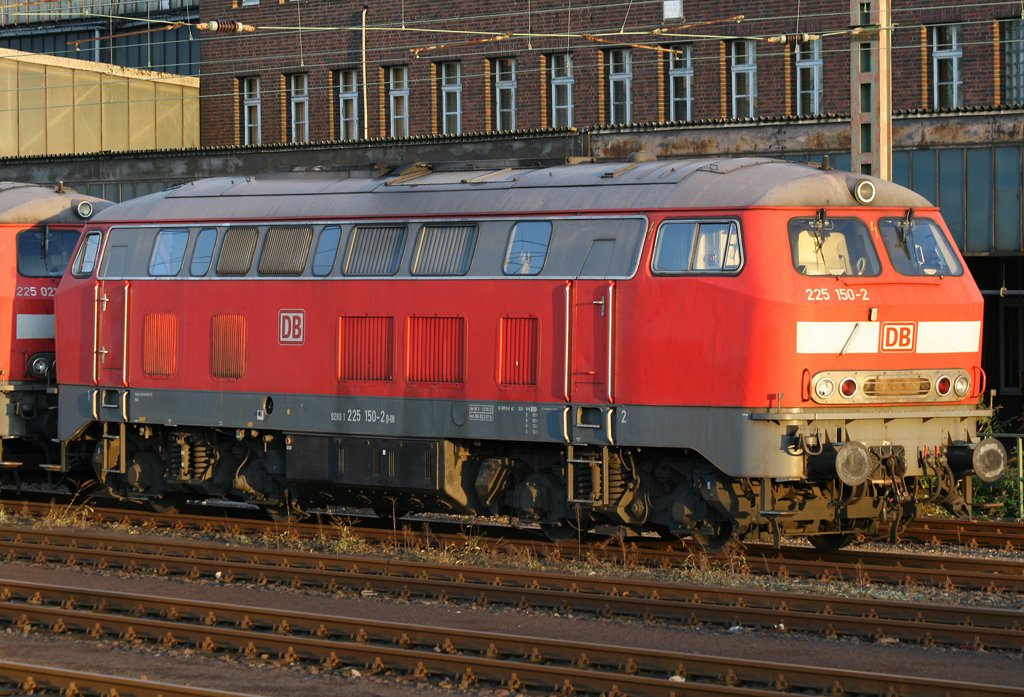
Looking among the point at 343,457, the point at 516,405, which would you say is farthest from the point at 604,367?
the point at 343,457

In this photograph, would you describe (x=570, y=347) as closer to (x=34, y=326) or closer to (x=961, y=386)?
(x=961, y=386)

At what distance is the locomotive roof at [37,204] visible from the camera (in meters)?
20.8

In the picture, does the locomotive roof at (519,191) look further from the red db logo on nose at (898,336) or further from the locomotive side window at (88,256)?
the red db logo on nose at (898,336)

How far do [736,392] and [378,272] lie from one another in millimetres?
4130

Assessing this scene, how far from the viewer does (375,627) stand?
1222 cm

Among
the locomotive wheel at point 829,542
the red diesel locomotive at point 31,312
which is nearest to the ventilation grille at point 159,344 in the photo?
the red diesel locomotive at point 31,312

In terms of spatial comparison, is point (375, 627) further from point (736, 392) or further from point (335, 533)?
point (335, 533)

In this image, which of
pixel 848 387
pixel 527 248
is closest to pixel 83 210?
pixel 527 248

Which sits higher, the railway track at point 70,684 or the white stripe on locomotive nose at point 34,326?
the white stripe on locomotive nose at point 34,326

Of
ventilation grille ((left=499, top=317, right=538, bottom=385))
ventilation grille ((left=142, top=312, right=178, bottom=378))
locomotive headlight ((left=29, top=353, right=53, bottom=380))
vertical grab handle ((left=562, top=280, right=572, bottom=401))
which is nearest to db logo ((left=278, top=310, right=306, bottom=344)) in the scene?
ventilation grille ((left=142, top=312, right=178, bottom=378))

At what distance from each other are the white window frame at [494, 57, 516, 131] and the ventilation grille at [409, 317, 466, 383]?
73.2 ft

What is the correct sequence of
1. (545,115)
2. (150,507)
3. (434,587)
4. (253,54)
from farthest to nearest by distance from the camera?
(253,54) < (545,115) < (150,507) < (434,587)

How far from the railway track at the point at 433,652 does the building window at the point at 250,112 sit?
29.9 meters

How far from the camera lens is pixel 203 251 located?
723 inches
